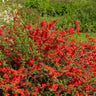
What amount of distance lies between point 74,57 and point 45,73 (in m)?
0.67

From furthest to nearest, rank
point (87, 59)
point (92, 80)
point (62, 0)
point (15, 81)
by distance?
1. point (62, 0)
2. point (87, 59)
3. point (92, 80)
4. point (15, 81)

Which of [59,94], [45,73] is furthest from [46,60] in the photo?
[59,94]

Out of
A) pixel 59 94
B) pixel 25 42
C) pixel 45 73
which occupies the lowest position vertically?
pixel 59 94

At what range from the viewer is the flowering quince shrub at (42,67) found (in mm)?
2508

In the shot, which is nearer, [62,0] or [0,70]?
[0,70]

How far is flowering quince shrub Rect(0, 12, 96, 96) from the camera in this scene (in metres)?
2.51

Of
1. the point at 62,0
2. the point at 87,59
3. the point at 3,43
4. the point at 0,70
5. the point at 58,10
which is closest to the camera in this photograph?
the point at 0,70

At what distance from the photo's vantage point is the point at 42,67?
8.34 feet

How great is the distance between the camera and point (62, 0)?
16406 millimetres

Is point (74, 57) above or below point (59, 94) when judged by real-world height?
above

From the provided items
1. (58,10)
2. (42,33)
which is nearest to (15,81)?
(42,33)

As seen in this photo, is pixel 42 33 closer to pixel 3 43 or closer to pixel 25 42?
pixel 25 42

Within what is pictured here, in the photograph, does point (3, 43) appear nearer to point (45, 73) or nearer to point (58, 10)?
point (45, 73)

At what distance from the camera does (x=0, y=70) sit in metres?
2.52
